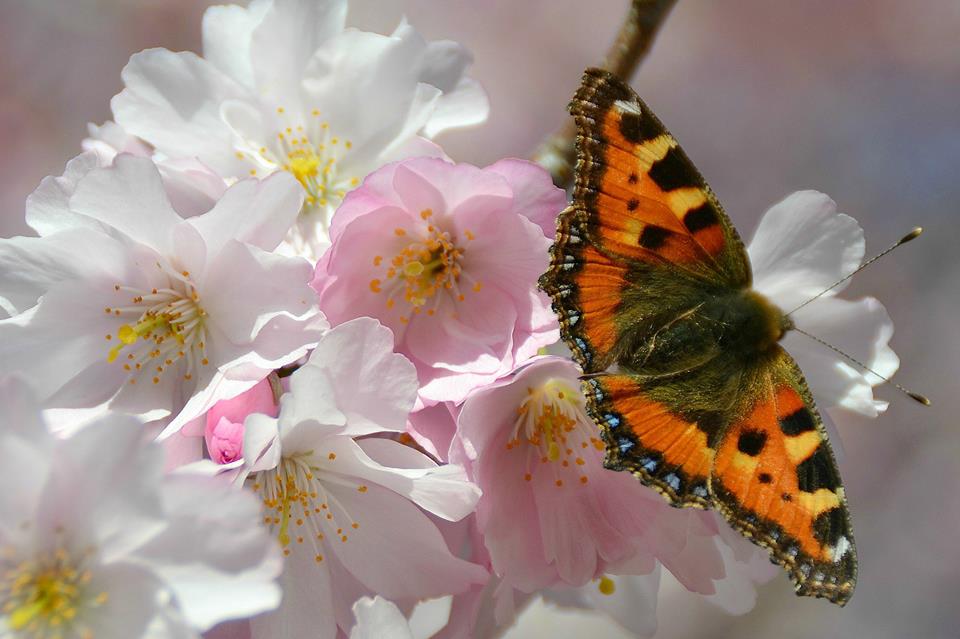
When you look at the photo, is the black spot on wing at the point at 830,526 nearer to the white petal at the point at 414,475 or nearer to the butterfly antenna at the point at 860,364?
the butterfly antenna at the point at 860,364

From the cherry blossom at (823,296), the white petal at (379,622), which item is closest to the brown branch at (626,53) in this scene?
the cherry blossom at (823,296)

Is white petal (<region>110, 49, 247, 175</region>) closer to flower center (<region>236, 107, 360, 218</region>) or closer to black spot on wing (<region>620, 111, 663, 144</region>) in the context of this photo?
flower center (<region>236, 107, 360, 218</region>)

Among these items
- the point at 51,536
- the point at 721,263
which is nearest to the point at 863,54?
the point at 721,263

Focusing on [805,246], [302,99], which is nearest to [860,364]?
[805,246]

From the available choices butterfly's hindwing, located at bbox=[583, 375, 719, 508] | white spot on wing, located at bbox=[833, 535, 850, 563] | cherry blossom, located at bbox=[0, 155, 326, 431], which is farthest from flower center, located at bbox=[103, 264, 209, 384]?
white spot on wing, located at bbox=[833, 535, 850, 563]

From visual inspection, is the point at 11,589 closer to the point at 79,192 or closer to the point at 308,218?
the point at 79,192
